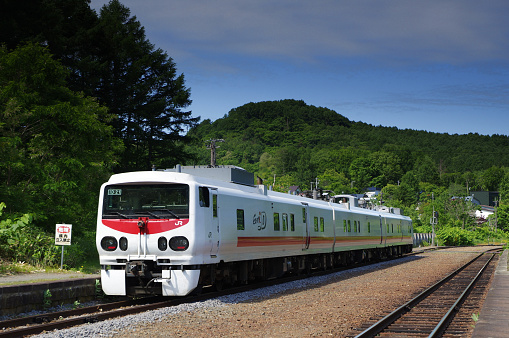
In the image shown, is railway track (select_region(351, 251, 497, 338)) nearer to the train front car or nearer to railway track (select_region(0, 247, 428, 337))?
the train front car

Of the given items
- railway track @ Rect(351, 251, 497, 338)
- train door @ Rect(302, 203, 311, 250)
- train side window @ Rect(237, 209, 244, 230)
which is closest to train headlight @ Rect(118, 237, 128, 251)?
train side window @ Rect(237, 209, 244, 230)

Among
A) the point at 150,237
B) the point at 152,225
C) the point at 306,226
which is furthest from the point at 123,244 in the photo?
the point at 306,226

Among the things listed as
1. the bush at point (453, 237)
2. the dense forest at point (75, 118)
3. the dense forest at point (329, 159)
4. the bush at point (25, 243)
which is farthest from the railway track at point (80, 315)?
the dense forest at point (329, 159)

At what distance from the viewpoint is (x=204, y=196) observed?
14.6 metres

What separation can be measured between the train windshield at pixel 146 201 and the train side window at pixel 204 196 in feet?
1.55

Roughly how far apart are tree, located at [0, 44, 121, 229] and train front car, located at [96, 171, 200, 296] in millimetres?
6178

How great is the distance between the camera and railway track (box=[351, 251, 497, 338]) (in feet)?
35.3

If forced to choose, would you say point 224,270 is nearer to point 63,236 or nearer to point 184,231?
point 184,231

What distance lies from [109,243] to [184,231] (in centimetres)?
189

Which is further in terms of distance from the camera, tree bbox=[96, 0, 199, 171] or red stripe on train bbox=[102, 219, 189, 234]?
tree bbox=[96, 0, 199, 171]

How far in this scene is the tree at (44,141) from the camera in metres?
19.9

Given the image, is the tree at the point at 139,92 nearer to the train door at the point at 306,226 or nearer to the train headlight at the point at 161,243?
the train door at the point at 306,226

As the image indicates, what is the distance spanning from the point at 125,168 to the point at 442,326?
3200 cm

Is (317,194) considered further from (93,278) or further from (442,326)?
(442,326)
